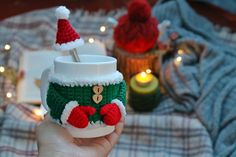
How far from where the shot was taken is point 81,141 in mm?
634

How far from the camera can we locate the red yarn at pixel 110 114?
0.59m

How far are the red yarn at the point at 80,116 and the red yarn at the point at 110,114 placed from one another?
0.05 feet

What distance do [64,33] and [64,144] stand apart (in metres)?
0.16

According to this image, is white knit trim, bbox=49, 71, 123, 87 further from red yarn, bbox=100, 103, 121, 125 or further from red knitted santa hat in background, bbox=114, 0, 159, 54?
red knitted santa hat in background, bbox=114, 0, 159, 54

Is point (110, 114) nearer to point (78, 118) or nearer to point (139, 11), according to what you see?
point (78, 118)

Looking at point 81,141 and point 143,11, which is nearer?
point 81,141

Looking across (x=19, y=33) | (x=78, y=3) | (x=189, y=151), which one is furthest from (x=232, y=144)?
(x=78, y=3)

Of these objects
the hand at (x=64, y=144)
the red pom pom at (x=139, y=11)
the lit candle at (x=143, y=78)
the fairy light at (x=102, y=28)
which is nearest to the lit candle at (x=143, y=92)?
the lit candle at (x=143, y=78)

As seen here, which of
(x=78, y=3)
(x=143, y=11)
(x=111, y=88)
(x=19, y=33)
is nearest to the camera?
(x=111, y=88)

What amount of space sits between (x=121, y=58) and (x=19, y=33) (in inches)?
17.1

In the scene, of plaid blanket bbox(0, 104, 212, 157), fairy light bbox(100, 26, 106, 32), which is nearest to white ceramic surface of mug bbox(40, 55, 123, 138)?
plaid blanket bbox(0, 104, 212, 157)

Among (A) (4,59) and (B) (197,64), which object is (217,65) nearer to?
(B) (197,64)

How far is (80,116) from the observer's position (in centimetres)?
57

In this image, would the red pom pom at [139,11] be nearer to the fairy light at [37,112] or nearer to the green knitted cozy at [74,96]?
the fairy light at [37,112]
